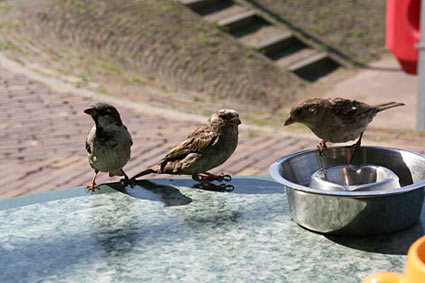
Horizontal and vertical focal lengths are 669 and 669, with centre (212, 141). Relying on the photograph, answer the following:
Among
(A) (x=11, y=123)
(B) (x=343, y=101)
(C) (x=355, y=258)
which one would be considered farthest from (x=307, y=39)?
(C) (x=355, y=258)

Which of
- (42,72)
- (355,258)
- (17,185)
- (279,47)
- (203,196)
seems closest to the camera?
(355,258)

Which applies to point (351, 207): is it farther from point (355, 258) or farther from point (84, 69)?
point (84, 69)

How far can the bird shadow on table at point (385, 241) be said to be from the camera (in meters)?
1.87

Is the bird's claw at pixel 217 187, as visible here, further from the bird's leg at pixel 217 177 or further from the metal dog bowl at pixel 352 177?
the metal dog bowl at pixel 352 177

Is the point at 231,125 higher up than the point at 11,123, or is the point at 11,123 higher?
the point at 231,125

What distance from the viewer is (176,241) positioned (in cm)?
197

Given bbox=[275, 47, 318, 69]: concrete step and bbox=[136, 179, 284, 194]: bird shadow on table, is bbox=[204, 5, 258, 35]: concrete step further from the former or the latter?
bbox=[136, 179, 284, 194]: bird shadow on table

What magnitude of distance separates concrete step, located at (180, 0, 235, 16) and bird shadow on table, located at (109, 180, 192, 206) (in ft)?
29.9

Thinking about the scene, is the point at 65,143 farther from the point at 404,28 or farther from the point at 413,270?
the point at 413,270

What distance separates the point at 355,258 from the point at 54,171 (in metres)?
4.23

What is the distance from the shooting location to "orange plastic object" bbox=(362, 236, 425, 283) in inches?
46.2

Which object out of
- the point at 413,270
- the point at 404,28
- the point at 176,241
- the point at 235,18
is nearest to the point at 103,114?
the point at 176,241

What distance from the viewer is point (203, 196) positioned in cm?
238

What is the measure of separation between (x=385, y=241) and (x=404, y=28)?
673 cm
